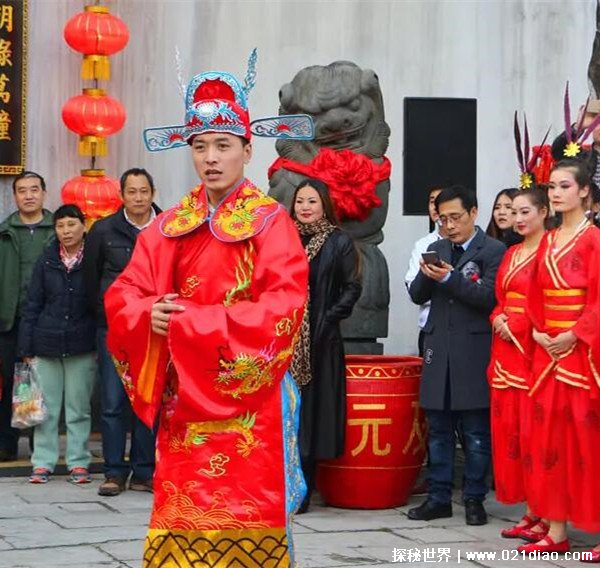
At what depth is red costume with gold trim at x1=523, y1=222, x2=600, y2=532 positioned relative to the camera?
21.7 feet

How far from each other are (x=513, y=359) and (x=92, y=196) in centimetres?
386

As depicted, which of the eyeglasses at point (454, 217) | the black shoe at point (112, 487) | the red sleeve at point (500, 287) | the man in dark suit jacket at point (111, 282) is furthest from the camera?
the man in dark suit jacket at point (111, 282)

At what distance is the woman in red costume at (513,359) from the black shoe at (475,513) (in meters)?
0.22

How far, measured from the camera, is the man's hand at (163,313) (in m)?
4.49

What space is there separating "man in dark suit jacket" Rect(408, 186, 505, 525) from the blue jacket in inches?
83.1

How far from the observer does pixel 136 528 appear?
23.5 ft

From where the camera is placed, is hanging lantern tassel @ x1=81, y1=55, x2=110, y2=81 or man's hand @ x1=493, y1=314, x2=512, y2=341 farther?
hanging lantern tassel @ x1=81, y1=55, x2=110, y2=81

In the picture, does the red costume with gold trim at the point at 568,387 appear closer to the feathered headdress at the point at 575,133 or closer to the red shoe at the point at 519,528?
the red shoe at the point at 519,528

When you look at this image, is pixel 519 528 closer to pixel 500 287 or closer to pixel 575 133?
pixel 500 287

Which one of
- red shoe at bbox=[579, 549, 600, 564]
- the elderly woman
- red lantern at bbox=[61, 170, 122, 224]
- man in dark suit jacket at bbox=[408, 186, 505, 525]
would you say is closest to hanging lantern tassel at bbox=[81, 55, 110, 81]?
red lantern at bbox=[61, 170, 122, 224]

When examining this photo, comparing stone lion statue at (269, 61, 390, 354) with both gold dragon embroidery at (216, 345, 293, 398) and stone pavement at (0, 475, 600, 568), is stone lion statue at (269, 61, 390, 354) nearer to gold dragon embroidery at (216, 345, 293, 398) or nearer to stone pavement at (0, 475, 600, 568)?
stone pavement at (0, 475, 600, 568)

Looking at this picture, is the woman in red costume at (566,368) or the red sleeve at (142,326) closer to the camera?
the red sleeve at (142,326)

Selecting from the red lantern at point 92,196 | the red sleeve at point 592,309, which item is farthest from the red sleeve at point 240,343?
the red lantern at point 92,196

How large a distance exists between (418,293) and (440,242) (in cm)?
32
